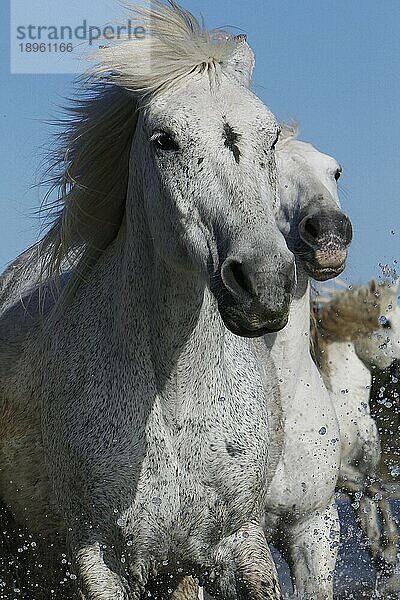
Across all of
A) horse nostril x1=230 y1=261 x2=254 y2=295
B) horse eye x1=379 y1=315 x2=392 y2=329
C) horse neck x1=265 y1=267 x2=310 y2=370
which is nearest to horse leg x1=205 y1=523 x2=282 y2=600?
horse nostril x1=230 y1=261 x2=254 y2=295

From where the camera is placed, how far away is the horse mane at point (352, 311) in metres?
8.48

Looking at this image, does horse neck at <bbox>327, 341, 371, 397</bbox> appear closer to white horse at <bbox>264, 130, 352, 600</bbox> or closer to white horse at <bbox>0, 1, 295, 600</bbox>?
white horse at <bbox>264, 130, 352, 600</bbox>

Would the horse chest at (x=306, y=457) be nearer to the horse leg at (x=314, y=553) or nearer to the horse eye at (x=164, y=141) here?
the horse leg at (x=314, y=553)

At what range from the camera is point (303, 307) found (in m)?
5.85

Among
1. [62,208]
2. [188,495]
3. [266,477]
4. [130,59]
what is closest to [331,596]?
[266,477]

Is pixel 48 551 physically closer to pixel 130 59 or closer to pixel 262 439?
pixel 262 439

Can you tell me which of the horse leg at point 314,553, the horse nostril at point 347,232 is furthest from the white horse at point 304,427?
the horse nostril at point 347,232

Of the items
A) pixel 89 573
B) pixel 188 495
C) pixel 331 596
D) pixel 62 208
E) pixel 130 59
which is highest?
pixel 130 59

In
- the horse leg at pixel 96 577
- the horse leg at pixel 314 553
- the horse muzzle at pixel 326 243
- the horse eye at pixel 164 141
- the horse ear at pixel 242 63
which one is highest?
the horse ear at pixel 242 63

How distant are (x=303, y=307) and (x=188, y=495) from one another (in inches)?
81.9

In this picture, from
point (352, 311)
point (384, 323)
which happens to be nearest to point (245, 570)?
point (352, 311)

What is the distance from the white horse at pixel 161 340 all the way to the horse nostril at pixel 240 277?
0.09 m

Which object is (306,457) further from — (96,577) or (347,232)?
(96,577)

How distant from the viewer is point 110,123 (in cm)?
430
